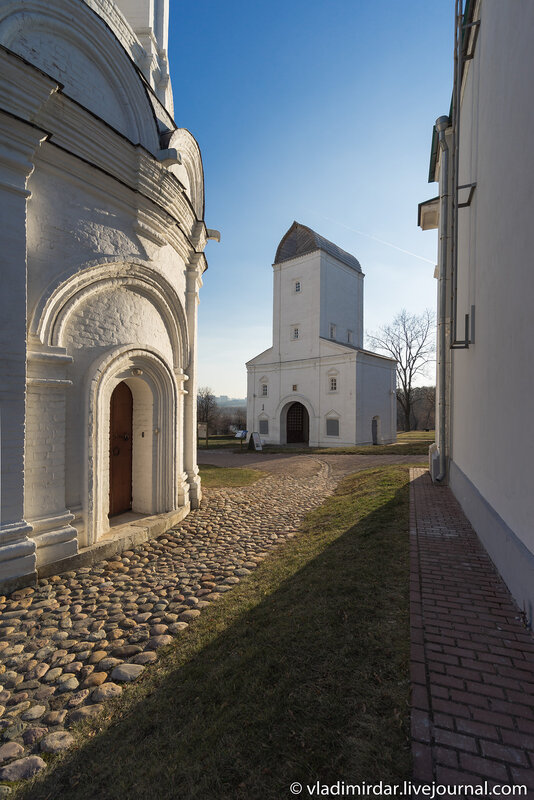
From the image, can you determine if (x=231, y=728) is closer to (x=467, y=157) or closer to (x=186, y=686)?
(x=186, y=686)

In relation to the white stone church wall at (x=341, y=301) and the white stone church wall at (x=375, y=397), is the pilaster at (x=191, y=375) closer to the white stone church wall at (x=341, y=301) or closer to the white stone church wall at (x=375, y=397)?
the white stone church wall at (x=375, y=397)

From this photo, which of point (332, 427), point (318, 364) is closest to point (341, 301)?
point (318, 364)

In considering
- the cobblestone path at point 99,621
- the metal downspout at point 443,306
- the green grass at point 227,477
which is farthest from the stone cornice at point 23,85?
the green grass at point 227,477

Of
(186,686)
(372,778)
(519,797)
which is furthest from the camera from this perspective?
(186,686)

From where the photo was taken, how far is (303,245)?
89.0ft

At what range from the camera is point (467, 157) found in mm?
7770

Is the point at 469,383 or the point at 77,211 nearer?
the point at 77,211

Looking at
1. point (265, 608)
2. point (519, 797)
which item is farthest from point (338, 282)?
point (519, 797)

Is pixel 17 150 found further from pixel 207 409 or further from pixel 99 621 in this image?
pixel 207 409

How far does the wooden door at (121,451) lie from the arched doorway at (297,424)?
67.0ft

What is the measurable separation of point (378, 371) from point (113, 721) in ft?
82.1

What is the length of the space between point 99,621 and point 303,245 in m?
26.9

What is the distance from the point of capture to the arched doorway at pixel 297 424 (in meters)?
27.6

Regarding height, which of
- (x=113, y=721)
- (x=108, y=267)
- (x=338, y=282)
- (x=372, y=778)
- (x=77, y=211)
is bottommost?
(x=113, y=721)
